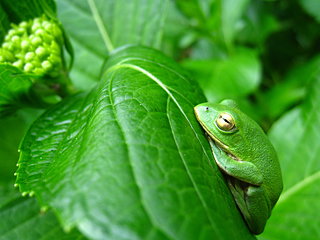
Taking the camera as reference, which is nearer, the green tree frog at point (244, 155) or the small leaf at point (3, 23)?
the green tree frog at point (244, 155)

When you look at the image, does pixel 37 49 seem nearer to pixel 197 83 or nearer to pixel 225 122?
pixel 197 83

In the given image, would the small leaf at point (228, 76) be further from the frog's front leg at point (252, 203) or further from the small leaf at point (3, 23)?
the small leaf at point (3, 23)

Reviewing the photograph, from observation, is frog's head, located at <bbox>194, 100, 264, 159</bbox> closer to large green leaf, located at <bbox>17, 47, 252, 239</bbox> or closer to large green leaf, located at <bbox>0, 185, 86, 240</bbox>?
large green leaf, located at <bbox>17, 47, 252, 239</bbox>

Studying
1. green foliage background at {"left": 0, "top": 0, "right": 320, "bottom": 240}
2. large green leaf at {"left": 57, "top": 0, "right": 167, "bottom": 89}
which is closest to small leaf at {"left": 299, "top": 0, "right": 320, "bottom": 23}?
green foliage background at {"left": 0, "top": 0, "right": 320, "bottom": 240}

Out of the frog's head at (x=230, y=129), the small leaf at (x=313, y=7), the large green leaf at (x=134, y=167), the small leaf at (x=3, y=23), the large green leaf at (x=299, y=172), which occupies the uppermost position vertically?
the small leaf at (x=3, y=23)

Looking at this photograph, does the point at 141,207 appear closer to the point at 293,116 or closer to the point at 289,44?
the point at 293,116

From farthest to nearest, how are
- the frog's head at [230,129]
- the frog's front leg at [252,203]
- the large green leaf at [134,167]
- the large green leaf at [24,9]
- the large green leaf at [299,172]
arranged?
the large green leaf at [299,172], the large green leaf at [24,9], the frog's head at [230,129], the frog's front leg at [252,203], the large green leaf at [134,167]

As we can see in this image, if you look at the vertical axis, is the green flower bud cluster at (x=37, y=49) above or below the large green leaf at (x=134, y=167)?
above

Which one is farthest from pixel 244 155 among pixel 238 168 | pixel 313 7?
pixel 313 7

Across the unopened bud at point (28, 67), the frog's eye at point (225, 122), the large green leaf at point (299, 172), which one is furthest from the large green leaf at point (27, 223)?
the large green leaf at point (299, 172)
